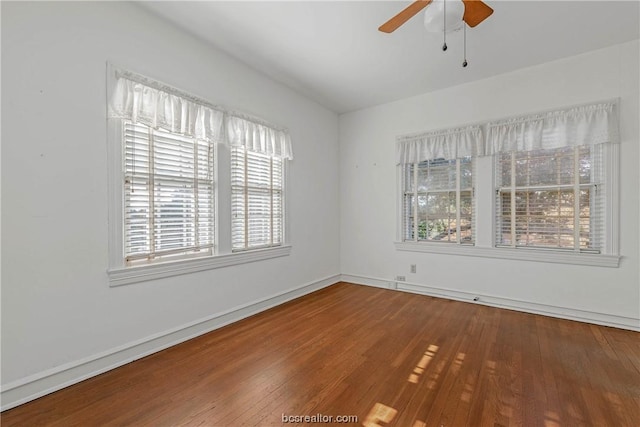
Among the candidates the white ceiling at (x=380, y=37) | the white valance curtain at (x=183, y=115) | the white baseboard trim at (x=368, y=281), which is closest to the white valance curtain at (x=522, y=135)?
the white ceiling at (x=380, y=37)

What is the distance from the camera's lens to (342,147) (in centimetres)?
510

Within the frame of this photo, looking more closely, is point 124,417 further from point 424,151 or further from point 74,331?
point 424,151

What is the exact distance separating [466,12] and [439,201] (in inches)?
104

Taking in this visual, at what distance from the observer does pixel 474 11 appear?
197 cm

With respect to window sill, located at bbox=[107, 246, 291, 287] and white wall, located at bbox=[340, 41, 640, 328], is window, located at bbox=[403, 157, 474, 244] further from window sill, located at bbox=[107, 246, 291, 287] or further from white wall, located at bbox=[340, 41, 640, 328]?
window sill, located at bbox=[107, 246, 291, 287]

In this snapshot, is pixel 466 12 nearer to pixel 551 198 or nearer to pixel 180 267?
pixel 551 198

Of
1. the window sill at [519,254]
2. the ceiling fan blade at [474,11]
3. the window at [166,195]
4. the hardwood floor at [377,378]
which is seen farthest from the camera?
the window sill at [519,254]

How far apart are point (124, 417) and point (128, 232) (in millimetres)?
1364

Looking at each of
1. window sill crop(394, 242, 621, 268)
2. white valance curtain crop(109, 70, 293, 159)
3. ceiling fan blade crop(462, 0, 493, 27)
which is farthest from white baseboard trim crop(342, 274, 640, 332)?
ceiling fan blade crop(462, 0, 493, 27)

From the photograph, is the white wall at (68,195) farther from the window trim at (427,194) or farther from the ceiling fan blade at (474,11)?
the window trim at (427,194)

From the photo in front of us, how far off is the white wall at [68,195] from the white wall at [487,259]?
278cm

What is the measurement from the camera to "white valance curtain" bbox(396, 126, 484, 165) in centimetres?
381

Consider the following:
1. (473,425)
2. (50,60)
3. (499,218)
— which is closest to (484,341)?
(473,425)

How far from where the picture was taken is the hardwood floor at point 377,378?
5.73 feet
